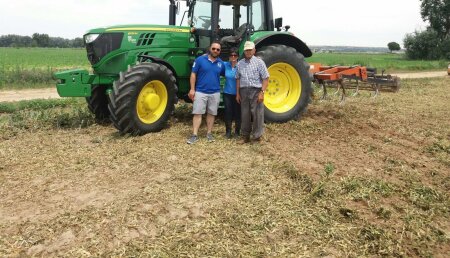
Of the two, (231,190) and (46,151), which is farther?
(46,151)

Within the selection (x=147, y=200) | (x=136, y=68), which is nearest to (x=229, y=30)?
(x=136, y=68)

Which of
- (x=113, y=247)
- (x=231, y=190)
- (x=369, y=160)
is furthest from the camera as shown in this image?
(x=369, y=160)

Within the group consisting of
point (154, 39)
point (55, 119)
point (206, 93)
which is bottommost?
point (55, 119)

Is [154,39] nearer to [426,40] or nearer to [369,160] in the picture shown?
[369,160]

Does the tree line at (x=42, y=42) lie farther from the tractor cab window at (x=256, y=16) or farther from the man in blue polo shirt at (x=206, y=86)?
the man in blue polo shirt at (x=206, y=86)

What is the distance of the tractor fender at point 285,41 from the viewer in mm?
6877

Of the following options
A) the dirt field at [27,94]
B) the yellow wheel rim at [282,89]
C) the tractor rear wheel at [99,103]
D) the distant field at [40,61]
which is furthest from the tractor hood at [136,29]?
the distant field at [40,61]

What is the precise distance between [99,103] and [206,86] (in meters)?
2.31

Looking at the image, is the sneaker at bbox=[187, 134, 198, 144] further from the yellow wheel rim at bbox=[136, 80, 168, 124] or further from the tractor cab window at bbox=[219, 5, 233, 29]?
the tractor cab window at bbox=[219, 5, 233, 29]

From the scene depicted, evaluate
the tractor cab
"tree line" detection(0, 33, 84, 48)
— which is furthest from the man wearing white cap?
"tree line" detection(0, 33, 84, 48)

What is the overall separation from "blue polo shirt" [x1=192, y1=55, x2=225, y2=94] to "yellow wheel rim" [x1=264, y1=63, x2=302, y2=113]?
1.32 meters

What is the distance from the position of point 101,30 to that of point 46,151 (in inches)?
82.3

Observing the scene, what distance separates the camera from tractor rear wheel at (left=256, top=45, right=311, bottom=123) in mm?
6927

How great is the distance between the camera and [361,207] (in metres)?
3.87
